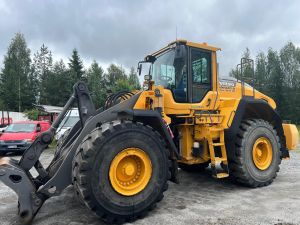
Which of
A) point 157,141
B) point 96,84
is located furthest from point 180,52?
point 96,84

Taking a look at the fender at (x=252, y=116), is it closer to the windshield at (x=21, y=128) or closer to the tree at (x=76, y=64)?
the windshield at (x=21, y=128)

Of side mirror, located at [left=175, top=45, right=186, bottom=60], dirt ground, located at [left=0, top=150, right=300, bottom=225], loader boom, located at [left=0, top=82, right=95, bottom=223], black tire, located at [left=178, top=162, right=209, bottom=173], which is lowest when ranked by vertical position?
dirt ground, located at [left=0, top=150, right=300, bottom=225]

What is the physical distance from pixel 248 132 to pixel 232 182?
1.18 m

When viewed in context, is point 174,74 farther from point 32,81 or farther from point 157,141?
point 32,81

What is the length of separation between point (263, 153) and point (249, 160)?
27.5 inches

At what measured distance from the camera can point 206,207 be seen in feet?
17.5

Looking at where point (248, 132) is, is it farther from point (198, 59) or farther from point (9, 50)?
point (9, 50)

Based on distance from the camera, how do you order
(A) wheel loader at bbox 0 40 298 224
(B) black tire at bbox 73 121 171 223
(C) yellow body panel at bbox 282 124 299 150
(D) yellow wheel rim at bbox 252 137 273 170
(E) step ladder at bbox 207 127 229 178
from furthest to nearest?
(C) yellow body panel at bbox 282 124 299 150 → (D) yellow wheel rim at bbox 252 137 273 170 → (E) step ladder at bbox 207 127 229 178 → (A) wheel loader at bbox 0 40 298 224 → (B) black tire at bbox 73 121 171 223

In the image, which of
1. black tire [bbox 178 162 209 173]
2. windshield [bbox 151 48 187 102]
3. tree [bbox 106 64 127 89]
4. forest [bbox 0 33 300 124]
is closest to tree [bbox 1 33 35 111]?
forest [bbox 0 33 300 124]

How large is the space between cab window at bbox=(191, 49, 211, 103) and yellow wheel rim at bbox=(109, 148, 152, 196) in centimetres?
212

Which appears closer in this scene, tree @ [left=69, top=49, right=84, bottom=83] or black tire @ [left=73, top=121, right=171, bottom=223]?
black tire @ [left=73, top=121, right=171, bottom=223]

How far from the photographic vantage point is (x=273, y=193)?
6.17 m

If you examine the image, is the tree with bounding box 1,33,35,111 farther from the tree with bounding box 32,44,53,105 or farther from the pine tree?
the pine tree

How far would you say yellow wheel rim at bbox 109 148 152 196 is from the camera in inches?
185
